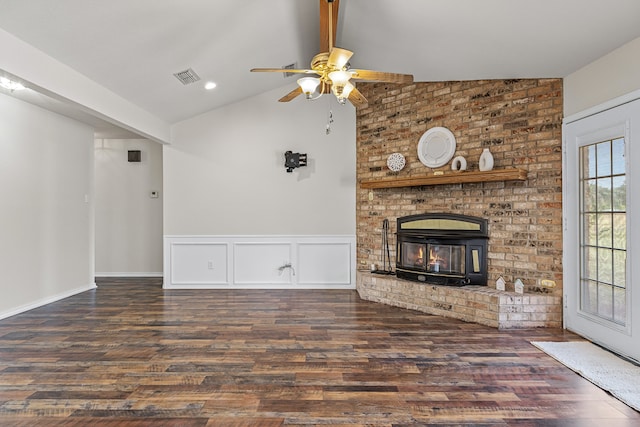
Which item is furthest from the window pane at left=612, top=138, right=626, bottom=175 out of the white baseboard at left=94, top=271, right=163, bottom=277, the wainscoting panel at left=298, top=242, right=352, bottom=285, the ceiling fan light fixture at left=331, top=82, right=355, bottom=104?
the white baseboard at left=94, top=271, right=163, bottom=277

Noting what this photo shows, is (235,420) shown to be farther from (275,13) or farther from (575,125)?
(575,125)

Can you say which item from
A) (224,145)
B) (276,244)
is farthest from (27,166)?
(276,244)

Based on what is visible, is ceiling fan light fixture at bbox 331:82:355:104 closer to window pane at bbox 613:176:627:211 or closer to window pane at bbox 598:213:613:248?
→ window pane at bbox 613:176:627:211

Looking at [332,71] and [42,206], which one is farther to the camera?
[42,206]

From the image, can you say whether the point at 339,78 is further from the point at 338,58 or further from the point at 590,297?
the point at 590,297

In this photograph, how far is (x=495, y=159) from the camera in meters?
4.17

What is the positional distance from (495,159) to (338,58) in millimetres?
2326

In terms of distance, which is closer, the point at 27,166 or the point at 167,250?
the point at 27,166

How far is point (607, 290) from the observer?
10.7ft

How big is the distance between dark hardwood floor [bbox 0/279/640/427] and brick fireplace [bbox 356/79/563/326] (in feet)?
2.86

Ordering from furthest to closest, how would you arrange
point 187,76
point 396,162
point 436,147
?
point 396,162 → point 436,147 → point 187,76

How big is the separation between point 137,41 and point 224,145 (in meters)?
2.38

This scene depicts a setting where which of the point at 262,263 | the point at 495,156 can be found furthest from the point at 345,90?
the point at 262,263

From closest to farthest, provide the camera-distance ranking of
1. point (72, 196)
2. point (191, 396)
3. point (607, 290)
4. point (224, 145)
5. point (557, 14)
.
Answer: point (191, 396) < point (557, 14) < point (607, 290) < point (72, 196) < point (224, 145)
